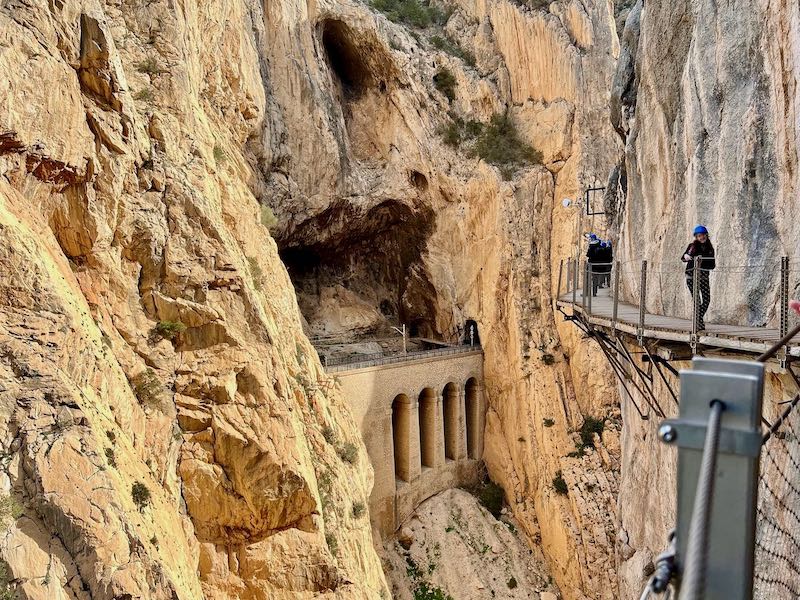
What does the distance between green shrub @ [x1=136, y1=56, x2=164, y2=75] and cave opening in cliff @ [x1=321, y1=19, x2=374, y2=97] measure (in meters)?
14.4

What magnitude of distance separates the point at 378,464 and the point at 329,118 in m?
14.9

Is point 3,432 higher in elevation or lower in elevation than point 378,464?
higher

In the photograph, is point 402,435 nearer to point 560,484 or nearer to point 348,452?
point 560,484

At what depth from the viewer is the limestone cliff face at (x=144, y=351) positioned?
23.5ft

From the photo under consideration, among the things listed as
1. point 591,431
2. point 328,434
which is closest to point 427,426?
point 591,431

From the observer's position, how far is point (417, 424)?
2269 centimetres

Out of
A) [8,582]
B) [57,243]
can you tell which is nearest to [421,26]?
[57,243]

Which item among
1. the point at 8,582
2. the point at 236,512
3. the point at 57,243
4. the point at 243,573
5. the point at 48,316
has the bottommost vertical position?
the point at 243,573

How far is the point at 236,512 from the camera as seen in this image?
11.1 metres

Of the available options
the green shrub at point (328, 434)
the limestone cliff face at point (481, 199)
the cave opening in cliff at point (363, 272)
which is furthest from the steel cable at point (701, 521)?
the cave opening in cliff at point (363, 272)

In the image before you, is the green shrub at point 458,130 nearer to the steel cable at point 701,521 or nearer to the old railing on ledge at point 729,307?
the old railing on ledge at point 729,307

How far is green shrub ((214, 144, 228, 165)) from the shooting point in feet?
47.4

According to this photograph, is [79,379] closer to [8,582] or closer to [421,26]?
[8,582]

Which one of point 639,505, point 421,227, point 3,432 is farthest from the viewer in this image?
point 421,227
